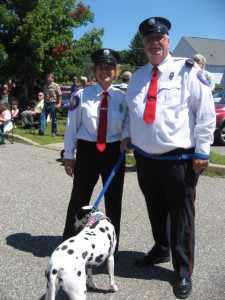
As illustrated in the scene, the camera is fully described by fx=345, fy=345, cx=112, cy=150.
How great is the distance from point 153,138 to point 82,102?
821mm

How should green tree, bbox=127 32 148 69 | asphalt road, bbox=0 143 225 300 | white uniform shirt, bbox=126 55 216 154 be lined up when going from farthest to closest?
green tree, bbox=127 32 148 69 < asphalt road, bbox=0 143 225 300 < white uniform shirt, bbox=126 55 216 154

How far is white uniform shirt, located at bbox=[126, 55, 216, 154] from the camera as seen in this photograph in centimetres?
290

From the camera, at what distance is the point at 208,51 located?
5656 centimetres

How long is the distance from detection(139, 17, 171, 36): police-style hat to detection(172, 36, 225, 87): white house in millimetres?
53165

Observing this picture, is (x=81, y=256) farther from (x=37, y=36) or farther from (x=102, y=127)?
(x=37, y=36)

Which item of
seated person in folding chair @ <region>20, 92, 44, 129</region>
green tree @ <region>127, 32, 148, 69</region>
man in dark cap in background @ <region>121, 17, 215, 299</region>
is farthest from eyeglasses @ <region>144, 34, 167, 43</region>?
green tree @ <region>127, 32, 148, 69</region>

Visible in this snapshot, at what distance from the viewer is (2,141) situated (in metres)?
10.2

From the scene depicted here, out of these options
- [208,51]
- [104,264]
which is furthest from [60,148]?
[208,51]

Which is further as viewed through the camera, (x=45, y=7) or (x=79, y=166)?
(x=45, y=7)

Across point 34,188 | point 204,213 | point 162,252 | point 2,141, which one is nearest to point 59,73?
point 2,141

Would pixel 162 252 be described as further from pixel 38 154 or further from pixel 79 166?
pixel 38 154

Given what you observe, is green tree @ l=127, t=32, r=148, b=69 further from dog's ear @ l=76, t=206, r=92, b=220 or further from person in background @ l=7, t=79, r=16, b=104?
dog's ear @ l=76, t=206, r=92, b=220

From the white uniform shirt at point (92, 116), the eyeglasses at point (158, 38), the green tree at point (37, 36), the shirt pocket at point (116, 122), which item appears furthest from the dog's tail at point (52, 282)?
the green tree at point (37, 36)

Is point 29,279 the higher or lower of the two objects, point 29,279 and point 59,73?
the lower
